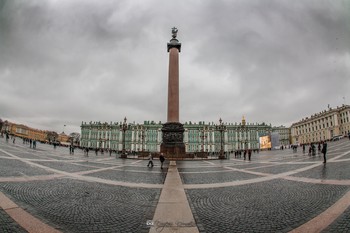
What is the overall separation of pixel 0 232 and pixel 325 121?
120 m

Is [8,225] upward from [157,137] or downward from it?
downward

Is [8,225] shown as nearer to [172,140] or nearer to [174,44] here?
[172,140]

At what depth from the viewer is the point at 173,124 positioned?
1071 inches

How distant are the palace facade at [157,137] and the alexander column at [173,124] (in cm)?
7593

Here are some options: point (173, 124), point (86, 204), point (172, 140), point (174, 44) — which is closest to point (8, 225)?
point (86, 204)

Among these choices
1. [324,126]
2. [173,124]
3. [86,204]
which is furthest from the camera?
[324,126]

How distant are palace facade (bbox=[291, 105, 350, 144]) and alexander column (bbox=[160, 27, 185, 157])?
7952cm

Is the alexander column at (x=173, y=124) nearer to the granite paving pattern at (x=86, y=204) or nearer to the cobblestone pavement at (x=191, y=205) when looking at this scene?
the cobblestone pavement at (x=191, y=205)

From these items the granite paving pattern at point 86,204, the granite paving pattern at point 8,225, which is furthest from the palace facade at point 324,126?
the granite paving pattern at point 8,225

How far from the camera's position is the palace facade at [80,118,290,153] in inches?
4176

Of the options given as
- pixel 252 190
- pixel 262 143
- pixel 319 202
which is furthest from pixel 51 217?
pixel 262 143

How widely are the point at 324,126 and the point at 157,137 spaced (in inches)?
3207

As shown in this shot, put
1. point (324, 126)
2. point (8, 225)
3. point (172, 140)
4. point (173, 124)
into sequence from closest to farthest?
point (8, 225), point (172, 140), point (173, 124), point (324, 126)

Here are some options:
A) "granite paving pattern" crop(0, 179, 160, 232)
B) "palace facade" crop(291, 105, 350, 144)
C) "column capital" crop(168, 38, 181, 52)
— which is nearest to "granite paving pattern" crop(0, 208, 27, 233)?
"granite paving pattern" crop(0, 179, 160, 232)
